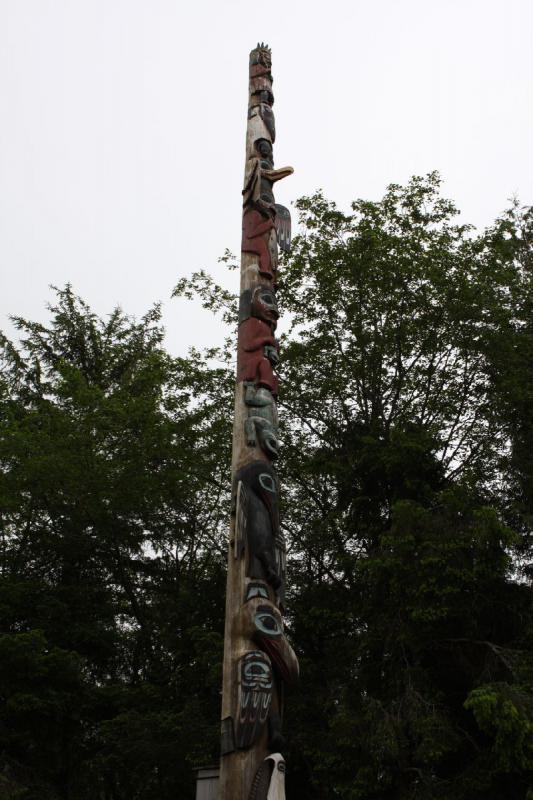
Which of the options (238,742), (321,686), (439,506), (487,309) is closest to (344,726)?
(321,686)

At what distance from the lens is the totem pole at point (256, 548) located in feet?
17.6

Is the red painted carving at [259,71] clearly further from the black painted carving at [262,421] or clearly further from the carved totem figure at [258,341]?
the black painted carving at [262,421]

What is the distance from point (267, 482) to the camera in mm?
6633

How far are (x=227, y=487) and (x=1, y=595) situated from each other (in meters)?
4.27

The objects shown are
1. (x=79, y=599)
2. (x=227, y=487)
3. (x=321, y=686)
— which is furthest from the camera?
(x=227, y=487)

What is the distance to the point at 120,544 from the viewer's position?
49.0 feet

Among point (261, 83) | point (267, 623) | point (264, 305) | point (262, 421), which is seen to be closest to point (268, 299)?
point (264, 305)

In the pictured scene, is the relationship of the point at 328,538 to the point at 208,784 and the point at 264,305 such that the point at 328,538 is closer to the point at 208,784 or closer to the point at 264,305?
the point at 264,305

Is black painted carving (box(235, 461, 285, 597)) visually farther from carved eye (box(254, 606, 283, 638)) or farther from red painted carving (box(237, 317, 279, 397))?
red painted carving (box(237, 317, 279, 397))

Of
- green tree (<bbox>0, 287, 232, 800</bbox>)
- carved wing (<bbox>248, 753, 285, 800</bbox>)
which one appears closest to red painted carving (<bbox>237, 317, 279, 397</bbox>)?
carved wing (<bbox>248, 753, 285, 800</bbox>)

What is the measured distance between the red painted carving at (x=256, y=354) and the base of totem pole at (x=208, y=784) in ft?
10.3

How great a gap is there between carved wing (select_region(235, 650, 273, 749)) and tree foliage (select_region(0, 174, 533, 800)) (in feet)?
13.7

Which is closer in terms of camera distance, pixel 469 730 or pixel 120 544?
pixel 469 730

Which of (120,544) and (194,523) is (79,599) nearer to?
(120,544)
